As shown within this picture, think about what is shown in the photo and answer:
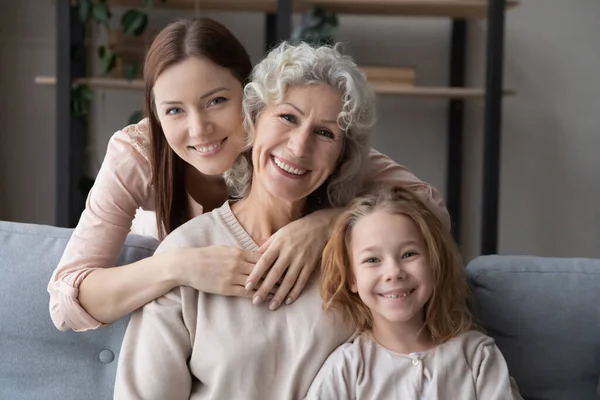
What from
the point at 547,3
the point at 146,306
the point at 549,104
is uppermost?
the point at 547,3

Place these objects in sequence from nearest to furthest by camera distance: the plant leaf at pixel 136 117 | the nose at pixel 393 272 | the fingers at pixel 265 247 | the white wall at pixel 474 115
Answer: the nose at pixel 393 272
the fingers at pixel 265 247
the plant leaf at pixel 136 117
the white wall at pixel 474 115

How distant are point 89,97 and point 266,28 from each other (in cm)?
84

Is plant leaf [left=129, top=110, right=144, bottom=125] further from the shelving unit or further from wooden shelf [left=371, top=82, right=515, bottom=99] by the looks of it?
wooden shelf [left=371, top=82, right=515, bottom=99]

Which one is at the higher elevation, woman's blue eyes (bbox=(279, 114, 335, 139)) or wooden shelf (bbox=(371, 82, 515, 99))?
wooden shelf (bbox=(371, 82, 515, 99))

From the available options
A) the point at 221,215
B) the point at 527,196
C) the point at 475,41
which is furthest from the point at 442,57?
the point at 221,215

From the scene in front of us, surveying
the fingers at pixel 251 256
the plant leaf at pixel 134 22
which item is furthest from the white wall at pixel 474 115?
the fingers at pixel 251 256

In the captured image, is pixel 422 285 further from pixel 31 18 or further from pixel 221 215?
pixel 31 18

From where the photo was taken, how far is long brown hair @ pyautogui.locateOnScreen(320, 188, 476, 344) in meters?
1.39

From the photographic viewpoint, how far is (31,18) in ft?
11.1

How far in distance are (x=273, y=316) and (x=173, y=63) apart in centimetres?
58

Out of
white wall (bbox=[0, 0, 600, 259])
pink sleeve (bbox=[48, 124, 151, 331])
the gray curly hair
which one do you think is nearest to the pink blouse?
pink sleeve (bbox=[48, 124, 151, 331])

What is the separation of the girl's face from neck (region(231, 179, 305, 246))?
18 centimetres

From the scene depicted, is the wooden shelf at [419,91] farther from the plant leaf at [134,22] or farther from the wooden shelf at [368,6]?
the plant leaf at [134,22]

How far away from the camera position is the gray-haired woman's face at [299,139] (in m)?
1.39
